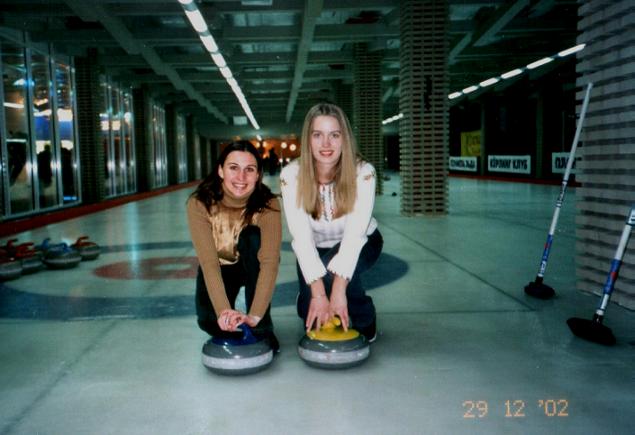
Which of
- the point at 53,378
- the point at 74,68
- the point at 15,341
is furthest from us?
the point at 74,68

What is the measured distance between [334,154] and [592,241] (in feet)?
7.87

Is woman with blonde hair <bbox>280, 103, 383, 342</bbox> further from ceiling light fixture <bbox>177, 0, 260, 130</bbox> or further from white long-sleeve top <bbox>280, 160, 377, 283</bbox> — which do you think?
ceiling light fixture <bbox>177, 0, 260, 130</bbox>

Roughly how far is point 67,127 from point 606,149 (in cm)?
1602

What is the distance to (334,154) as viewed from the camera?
2920mm

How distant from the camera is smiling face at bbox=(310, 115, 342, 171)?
9.45 feet

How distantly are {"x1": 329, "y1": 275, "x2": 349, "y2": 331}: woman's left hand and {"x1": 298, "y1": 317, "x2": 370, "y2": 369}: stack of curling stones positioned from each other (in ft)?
0.10

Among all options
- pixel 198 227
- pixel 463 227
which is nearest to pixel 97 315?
pixel 198 227

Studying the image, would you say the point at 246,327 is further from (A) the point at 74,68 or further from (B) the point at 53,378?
(A) the point at 74,68

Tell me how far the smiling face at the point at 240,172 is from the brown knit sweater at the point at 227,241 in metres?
0.08

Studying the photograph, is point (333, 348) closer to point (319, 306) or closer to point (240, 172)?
point (319, 306)

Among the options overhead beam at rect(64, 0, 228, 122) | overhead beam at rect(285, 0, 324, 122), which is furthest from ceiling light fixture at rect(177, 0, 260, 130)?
overhead beam at rect(285, 0, 324, 122)

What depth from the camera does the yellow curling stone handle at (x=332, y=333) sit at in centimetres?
281

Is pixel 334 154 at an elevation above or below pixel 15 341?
above

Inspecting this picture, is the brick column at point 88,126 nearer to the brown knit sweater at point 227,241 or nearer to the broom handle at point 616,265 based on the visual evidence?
the brown knit sweater at point 227,241
